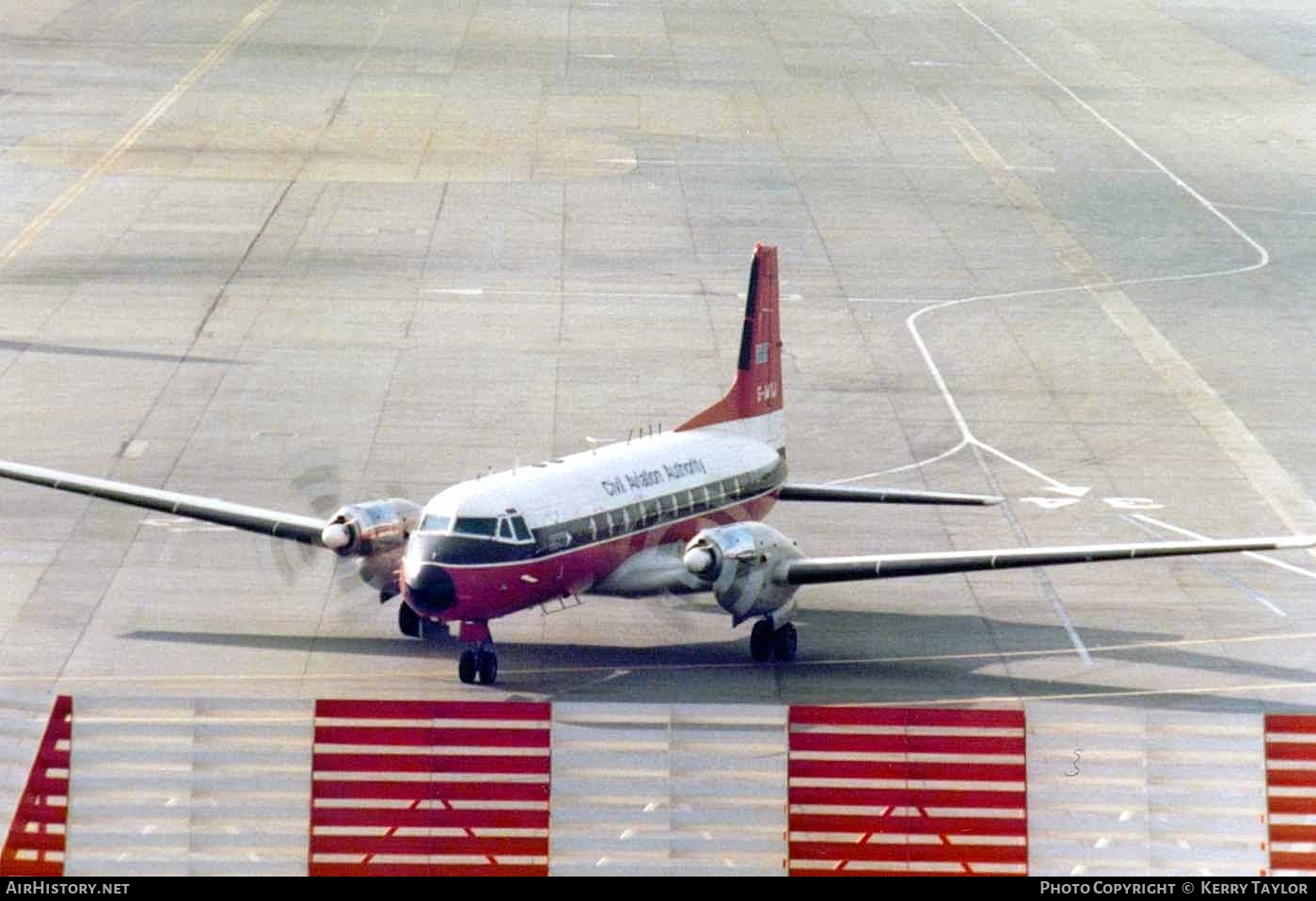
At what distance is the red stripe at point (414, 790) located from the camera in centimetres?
2581

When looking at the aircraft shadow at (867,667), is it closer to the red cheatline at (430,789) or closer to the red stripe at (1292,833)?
the red cheatline at (430,789)

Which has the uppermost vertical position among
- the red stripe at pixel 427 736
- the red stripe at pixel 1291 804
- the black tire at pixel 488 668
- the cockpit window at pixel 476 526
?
the red stripe at pixel 1291 804

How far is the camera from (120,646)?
3972cm

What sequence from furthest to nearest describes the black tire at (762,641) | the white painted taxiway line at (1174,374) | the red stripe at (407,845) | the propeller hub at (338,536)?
the white painted taxiway line at (1174,374), the black tire at (762,641), the propeller hub at (338,536), the red stripe at (407,845)

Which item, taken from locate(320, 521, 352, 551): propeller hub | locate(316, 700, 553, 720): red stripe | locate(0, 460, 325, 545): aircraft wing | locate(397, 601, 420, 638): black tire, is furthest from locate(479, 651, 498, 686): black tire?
locate(316, 700, 553, 720): red stripe

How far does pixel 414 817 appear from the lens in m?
25.7

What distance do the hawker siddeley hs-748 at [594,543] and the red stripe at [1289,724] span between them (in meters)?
11.3

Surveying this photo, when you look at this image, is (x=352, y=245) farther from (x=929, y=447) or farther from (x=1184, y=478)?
(x=1184, y=478)

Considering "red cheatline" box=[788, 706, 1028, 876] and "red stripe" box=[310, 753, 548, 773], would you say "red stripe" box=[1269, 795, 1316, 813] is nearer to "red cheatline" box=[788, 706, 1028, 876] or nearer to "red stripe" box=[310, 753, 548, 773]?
"red cheatline" box=[788, 706, 1028, 876]

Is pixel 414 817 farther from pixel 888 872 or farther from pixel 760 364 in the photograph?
pixel 760 364

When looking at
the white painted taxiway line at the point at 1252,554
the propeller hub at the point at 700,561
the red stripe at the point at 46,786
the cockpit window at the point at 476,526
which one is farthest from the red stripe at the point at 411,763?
the white painted taxiway line at the point at 1252,554

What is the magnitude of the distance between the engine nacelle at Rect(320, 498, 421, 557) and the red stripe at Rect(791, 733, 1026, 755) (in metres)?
14.7

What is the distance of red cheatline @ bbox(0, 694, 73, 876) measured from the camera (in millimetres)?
25250

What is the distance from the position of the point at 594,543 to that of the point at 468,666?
324cm
